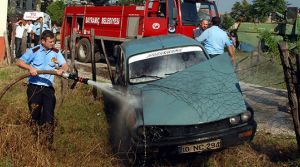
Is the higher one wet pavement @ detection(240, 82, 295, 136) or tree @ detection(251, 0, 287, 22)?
tree @ detection(251, 0, 287, 22)

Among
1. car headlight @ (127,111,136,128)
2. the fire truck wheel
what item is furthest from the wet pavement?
the fire truck wheel

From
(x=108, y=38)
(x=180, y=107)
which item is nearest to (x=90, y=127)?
(x=180, y=107)

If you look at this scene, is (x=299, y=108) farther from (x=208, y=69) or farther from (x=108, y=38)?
(x=108, y=38)

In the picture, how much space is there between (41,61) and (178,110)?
215 cm

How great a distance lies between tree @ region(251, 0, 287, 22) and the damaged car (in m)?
41.3

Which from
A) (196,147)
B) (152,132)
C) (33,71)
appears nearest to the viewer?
(196,147)

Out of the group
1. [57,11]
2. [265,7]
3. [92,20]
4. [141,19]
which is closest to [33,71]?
[141,19]

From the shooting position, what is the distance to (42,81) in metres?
6.03

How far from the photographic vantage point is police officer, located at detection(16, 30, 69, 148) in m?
5.98

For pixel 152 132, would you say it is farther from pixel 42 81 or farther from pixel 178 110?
pixel 42 81

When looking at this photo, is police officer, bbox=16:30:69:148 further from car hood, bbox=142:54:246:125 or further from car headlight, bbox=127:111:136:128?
car hood, bbox=142:54:246:125

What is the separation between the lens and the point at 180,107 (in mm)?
5332

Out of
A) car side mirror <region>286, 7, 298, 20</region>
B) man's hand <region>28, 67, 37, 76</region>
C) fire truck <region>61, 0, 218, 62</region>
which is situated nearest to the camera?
man's hand <region>28, 67, 37, 76</region>

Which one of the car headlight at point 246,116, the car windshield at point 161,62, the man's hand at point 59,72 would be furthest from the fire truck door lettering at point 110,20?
the car headlight at point 246,116
